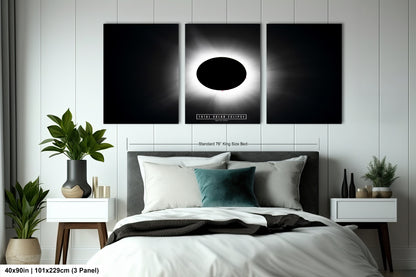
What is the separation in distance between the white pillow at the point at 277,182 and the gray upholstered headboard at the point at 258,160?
0.20m

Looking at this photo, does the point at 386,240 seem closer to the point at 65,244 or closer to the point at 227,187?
the point at 227,187

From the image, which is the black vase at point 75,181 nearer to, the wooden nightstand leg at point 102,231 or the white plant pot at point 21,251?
the wooden nightstand leg at point 102,231

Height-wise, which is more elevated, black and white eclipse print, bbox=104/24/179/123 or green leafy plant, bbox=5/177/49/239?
black and white eclipse print, bbox=104/24/179/123

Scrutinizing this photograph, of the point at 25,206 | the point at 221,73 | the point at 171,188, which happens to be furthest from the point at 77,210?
the point at 221,73

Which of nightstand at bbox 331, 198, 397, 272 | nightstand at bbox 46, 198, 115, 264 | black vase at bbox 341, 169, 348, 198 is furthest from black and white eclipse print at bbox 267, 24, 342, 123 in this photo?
nightstand at bbox 46, 198, 115, 264

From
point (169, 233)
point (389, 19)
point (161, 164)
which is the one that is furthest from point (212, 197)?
point (389, 19)

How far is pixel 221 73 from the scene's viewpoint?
254 inches

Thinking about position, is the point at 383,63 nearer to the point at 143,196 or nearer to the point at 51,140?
the point at 143,196

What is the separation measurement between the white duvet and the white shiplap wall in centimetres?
244

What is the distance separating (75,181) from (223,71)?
172 cm

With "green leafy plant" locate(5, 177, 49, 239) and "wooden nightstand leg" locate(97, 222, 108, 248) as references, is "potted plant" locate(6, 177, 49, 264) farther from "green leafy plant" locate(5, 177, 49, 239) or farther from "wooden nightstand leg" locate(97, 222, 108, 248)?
"wooden nightstand leg" locate(97, 222, 108, 248)

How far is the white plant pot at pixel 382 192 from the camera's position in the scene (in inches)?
243

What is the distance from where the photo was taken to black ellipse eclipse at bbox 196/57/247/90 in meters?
6.45


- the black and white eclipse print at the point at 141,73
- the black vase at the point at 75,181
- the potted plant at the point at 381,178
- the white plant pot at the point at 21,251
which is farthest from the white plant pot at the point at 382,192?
the white plant pot at the point at 21,251
